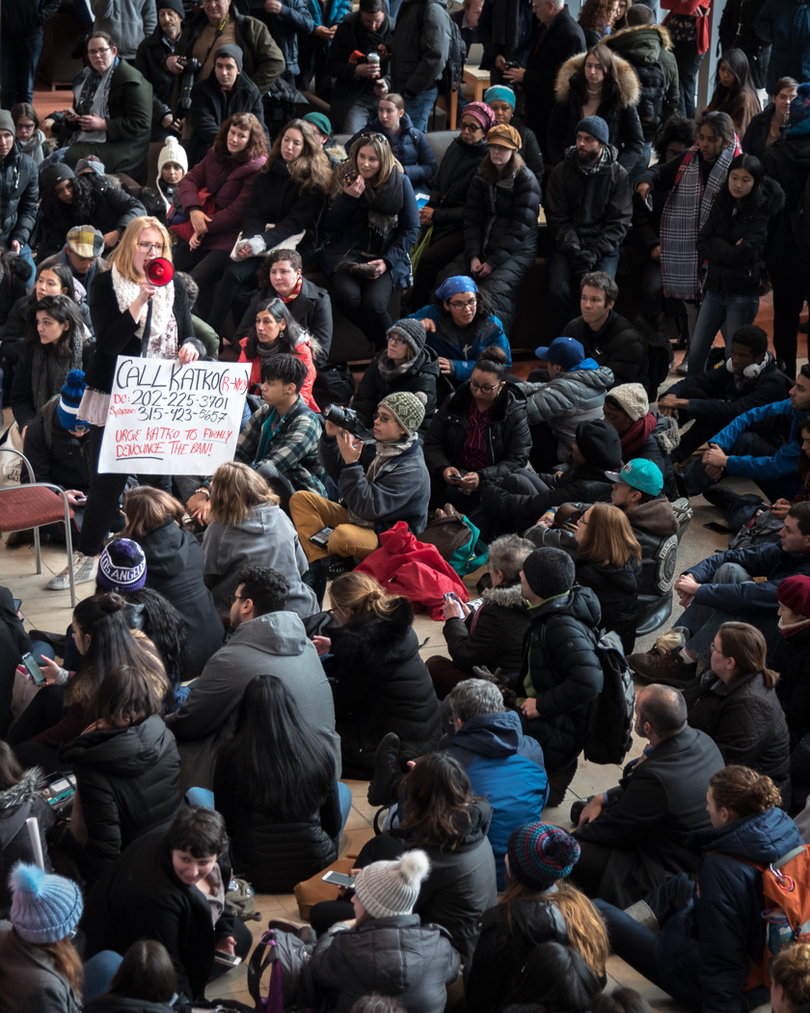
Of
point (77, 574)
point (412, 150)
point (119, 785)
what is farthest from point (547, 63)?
point (119, 785)

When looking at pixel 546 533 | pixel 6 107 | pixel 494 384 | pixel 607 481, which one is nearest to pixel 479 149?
pixel 494 384

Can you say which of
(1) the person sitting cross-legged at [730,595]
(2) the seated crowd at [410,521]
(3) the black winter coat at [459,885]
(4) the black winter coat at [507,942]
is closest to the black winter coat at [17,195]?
(2) the seated crowd at [410,521]

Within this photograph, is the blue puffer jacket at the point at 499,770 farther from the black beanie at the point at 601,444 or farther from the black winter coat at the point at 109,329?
the black winter coat at the point at 109,329

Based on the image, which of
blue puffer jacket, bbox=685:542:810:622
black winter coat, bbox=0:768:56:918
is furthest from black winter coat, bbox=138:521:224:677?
blue puffer jacket, bbox=685:542:810:622

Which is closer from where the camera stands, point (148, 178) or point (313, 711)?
point (313, 711)

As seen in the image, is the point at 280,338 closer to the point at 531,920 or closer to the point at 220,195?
the point at 220,195

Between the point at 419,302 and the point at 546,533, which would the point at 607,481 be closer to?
the point at 546,533

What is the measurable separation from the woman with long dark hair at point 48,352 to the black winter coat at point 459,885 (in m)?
4.31

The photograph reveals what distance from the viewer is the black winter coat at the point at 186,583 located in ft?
17.1

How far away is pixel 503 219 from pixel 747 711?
17.1ft

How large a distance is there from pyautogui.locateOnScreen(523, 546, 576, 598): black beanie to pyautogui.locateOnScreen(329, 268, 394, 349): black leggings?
4.26m

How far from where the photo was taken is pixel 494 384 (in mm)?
6828

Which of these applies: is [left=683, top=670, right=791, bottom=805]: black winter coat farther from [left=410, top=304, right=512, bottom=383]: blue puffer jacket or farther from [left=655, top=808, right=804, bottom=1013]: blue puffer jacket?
[left=410, top=304, right=512, bottom=383]: blue puffer jacket

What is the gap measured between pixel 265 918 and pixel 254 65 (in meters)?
7.91
